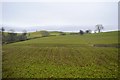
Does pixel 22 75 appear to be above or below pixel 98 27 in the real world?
below

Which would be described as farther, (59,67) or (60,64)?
(60,64)

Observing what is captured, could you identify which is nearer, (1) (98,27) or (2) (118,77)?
(2) (118,77)

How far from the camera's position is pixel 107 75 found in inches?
412

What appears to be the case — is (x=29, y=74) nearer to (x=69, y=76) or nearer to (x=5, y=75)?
(x=5, y=75)

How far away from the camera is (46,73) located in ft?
35.8

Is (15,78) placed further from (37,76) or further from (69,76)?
(69,76)

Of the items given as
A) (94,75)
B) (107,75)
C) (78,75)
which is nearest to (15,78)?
(78,75)

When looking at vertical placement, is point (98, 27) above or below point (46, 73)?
above

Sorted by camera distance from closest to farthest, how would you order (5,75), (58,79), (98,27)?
1. (58,79)
2. (5,75)
3. (98,27)

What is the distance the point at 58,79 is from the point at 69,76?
94 cm

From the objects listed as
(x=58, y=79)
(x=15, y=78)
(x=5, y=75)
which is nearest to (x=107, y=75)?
(x=58, y=79)

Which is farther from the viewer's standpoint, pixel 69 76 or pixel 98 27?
pixel 98 27

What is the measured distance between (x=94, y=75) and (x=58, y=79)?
8.57 feet

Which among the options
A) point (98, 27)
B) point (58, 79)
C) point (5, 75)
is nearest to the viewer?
point (58, 79)
